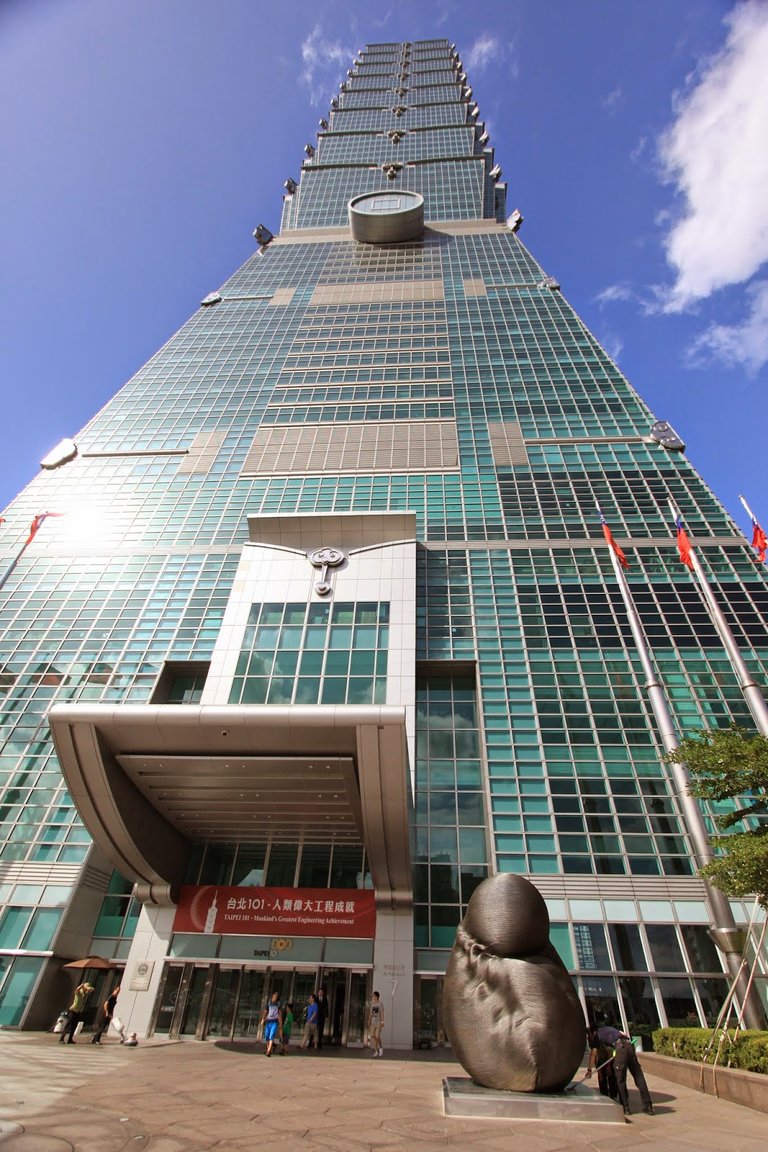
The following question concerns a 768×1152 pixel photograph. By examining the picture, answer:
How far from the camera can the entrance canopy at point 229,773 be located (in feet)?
62.7

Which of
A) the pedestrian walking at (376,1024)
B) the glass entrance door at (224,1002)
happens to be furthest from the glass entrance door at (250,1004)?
the pedestrian walking at (376,1024)

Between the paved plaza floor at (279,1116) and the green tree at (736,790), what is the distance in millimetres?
4170

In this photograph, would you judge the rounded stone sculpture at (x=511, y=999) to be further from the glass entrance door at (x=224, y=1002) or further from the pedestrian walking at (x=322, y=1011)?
the glass entrance door at (x=224, y=1002)

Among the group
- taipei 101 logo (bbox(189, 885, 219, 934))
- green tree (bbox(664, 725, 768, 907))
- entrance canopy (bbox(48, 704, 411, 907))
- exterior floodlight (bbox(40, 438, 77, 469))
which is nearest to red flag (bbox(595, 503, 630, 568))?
green tree (bbox(664, 725, 768, 907))

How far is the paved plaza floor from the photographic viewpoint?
707 cm

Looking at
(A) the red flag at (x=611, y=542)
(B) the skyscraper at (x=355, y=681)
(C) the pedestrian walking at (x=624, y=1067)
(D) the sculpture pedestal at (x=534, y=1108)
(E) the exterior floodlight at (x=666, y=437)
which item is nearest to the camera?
(D) the sculpture pedestal at (x=534, y=1108)

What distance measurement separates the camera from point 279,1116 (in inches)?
334

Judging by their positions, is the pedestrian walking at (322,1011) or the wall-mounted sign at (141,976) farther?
the wall-mounted sign at (141,976)

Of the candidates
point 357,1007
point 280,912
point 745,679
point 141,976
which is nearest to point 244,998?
point 280,912

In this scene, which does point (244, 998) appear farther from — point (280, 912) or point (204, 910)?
point (204, 910)

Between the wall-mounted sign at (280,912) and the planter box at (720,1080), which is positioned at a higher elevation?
the wall-mounted sign at (280,912)

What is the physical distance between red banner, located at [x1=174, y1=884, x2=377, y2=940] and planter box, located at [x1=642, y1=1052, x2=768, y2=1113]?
10245 mm

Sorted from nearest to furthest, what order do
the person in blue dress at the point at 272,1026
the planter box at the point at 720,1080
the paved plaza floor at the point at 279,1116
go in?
the paved plaza floor at the point at 279,1116, the planter box at the point at 720,1080, the person in blue dress at the point at 272,1026

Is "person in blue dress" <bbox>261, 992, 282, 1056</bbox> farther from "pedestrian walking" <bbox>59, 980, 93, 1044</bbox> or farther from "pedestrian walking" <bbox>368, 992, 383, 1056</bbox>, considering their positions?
"pedestrian walking" <bbox>59, 980, 93, 1044</bbox>
